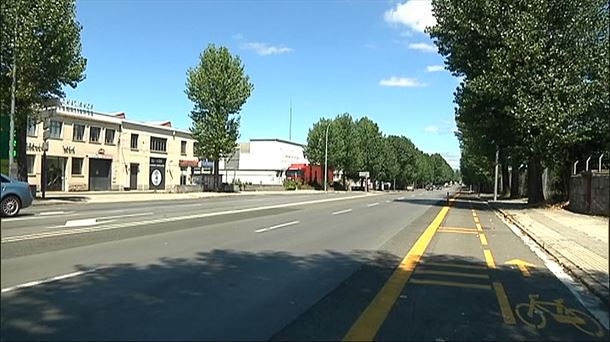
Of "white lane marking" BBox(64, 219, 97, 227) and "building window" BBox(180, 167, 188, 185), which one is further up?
"building window" BBox(180, 167, 188, 185)

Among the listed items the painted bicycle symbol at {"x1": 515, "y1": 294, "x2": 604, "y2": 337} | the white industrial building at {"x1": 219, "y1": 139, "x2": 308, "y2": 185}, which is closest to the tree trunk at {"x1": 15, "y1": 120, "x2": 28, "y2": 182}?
the painted bicycle symbol at {"x1": 515, "y1": 294, "x2": 604, "y2": 337}

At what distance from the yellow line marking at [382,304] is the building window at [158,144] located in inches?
2200

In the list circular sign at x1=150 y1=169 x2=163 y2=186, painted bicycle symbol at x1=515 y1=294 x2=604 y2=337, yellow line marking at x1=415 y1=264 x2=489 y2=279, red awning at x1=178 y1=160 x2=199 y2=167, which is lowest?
painted bicycle symbol at x1=515 y1=294 x2=604 y2=337

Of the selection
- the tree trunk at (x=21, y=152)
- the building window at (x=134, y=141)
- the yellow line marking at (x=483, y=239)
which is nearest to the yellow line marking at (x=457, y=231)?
the yellow line marking at (x=483, y=239)

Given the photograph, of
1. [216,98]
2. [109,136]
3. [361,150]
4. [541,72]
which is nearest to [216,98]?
[216,98]

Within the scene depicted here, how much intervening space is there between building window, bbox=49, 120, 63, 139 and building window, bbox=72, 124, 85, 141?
164cm

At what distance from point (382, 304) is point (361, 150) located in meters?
88.7

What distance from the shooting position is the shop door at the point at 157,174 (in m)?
64.1

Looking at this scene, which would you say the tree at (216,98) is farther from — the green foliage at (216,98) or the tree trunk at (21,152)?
the tree trunk at (21,152)

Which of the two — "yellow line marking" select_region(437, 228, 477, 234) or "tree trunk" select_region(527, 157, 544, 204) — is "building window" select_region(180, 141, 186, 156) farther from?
"yellow line marking" select_region(437, 228, 477, 234)

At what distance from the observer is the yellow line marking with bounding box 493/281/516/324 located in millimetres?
6587

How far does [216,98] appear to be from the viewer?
5369cm

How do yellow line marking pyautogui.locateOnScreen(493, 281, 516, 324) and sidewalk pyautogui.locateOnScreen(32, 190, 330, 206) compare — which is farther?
sidewalk pyautogui.locateOnScreen(32, 190, 330, 206)

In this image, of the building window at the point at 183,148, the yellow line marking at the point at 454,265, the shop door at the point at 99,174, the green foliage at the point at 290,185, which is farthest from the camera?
the green foliage at the point at 290,185
